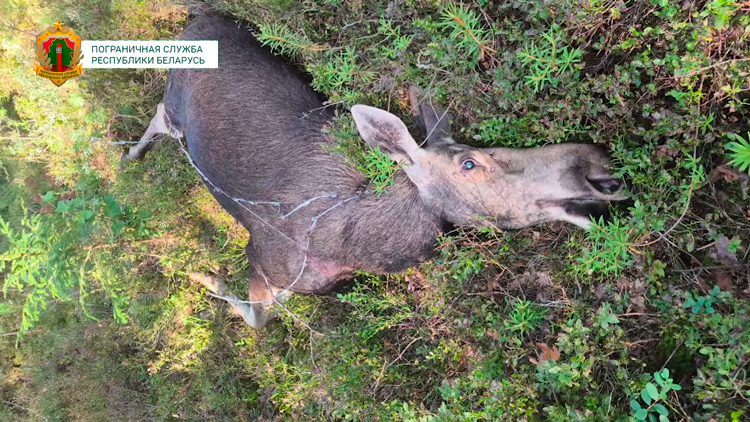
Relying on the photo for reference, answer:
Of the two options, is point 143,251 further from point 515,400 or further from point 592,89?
point 592,89

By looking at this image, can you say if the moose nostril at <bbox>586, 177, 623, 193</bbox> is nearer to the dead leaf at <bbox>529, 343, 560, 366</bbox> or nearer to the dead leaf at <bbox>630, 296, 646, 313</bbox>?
the dead leaf at <bbox>630, 296, 646, 313</bbox>

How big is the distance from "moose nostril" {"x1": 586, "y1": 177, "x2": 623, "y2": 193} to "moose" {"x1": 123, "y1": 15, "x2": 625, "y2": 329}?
0.20m

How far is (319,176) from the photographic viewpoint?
482cm

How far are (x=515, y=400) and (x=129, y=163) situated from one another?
245 inches

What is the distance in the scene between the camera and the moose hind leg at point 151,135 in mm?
6430

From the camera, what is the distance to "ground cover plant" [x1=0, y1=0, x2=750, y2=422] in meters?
3.21

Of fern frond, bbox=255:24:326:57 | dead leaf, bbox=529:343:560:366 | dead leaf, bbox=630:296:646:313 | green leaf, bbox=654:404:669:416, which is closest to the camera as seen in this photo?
green leaf, bbox=654:404:669:416

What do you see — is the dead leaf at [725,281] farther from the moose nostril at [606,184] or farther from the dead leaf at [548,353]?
the dead leaf at [548,353]

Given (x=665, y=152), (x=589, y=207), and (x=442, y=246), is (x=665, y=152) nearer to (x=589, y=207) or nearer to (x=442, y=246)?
(x=589, y=207)

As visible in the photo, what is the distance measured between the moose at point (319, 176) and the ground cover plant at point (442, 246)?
220 millimetres

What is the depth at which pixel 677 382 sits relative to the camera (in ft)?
11.0

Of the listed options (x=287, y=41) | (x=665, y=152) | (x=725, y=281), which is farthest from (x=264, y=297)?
(x=725, y=281)

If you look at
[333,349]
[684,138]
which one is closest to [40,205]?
[333,349]

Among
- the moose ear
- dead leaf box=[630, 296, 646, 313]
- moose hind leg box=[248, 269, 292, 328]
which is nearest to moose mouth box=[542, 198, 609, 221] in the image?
dead leaf box=[630, 296, 646, 313]
